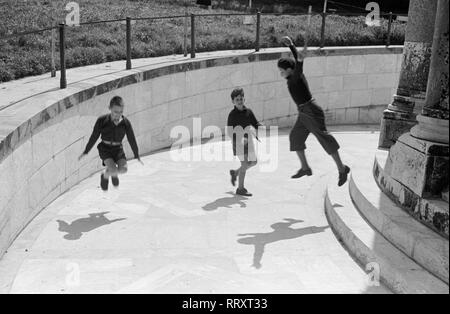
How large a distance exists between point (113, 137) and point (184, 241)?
5.25ft

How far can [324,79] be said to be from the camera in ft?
46.8

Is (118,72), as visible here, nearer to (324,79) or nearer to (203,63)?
(203,63)

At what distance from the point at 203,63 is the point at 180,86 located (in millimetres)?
782

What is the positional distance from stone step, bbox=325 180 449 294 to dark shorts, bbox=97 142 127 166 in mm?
2632

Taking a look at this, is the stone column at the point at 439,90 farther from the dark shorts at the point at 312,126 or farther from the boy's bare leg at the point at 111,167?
the boy's bare leg at the point at 111,167

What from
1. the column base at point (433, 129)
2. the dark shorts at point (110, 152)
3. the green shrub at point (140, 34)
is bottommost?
the dark shorts at point (110, 152)

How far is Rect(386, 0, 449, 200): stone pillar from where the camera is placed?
6.01 metres

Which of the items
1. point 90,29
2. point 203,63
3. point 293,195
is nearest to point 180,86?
point 203,63

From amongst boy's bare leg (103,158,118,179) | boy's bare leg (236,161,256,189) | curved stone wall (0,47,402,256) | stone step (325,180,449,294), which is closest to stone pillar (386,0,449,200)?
stone step (325,180,449,294)

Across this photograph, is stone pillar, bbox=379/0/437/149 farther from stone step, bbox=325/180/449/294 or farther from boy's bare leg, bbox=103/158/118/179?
boy's bare leg, bbox=103/158/118/179

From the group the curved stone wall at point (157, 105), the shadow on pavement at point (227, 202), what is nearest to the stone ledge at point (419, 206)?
the shadow on pavement at point (227, 202)

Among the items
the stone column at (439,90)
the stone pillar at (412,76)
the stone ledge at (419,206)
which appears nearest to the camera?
the stone ledge at (419,206)

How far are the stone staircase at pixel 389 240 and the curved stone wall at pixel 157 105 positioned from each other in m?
3.43

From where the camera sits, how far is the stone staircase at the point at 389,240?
543 centimetres
